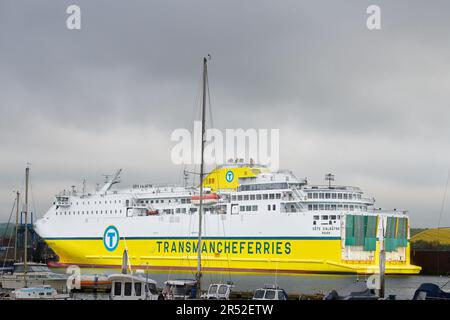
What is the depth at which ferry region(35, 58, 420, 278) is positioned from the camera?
44.0 m

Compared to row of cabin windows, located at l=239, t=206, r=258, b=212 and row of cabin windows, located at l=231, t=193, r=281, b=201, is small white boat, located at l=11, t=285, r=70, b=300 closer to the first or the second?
row of cabin windows, located at l=231, t=193, r=281, b=201

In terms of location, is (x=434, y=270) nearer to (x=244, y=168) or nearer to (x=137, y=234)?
(x=244, y=168)

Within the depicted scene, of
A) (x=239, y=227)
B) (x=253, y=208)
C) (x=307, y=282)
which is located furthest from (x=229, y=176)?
(x=307, y=282)

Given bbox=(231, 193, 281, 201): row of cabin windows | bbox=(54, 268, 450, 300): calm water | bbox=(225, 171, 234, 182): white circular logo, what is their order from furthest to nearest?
bbox=(225, 171, 234, 182): white circular logo → bbox=(231, 193, 281, 201): row of cabin windows → bbox=(54, 268, 450, 300): calm water

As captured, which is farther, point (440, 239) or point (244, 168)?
point (440, 239)

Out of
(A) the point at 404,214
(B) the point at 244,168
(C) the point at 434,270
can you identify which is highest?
(B) the point at 244,168

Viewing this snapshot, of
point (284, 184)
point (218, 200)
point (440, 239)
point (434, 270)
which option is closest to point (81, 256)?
point (218, 200)

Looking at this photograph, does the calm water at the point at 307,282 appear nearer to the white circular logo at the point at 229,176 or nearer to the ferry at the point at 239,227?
the ferry at the point at 239,227

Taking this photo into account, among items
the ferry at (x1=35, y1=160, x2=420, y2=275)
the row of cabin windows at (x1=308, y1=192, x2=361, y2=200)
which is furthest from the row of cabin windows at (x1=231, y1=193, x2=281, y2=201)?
the row of cabin windows at (x1=308, y1=192, x2=361, y2=200)

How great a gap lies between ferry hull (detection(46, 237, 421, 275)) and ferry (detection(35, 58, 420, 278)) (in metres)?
0.07

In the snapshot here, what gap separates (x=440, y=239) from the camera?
7919cm
